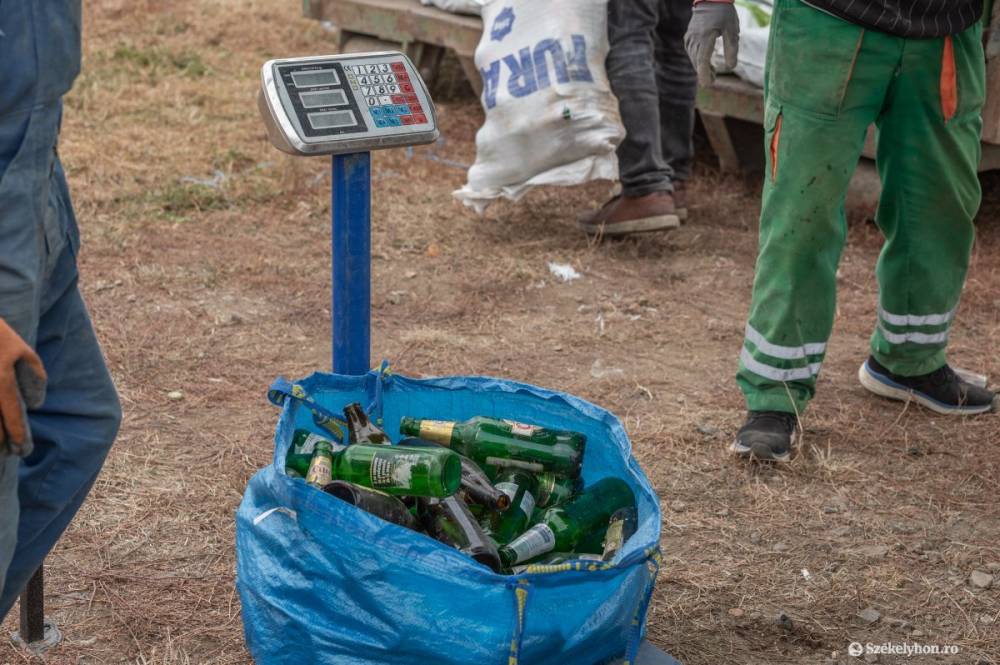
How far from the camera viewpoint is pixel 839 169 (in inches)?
124

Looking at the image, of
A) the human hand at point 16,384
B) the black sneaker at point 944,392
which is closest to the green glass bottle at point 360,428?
the human hand at point 16,384

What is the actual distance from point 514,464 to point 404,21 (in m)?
4.42

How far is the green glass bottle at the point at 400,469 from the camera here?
228 centimetres

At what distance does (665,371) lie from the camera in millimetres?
4047

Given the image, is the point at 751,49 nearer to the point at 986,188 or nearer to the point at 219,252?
the point at 986,188

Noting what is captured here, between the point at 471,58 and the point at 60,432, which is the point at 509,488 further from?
the point at 471,58

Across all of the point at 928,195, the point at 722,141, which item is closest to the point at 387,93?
the point at 928,195

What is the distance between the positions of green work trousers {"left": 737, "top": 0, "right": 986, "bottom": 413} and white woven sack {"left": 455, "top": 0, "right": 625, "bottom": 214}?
5.11 ft

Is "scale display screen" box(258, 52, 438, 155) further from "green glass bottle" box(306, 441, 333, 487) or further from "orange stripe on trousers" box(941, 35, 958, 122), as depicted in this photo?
"orange stripe on trousers" box(941, 35, 958, 122)

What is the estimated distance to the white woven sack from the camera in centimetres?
477

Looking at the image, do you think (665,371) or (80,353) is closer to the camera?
(80,353)

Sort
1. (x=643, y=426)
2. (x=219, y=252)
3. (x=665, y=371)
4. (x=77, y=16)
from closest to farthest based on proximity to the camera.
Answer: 1. (x=77, y=16)
2. (x=643, y=426)
3. (x=665, y=371)
4. (x=219, y=252)

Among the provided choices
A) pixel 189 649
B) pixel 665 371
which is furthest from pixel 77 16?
pixel 665 371

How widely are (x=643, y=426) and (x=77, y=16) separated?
225cm
